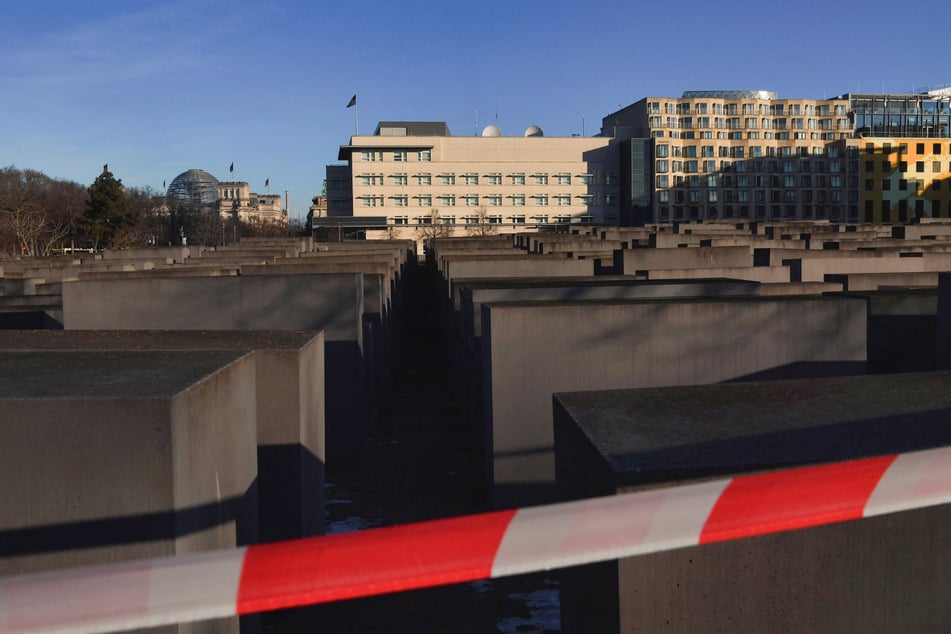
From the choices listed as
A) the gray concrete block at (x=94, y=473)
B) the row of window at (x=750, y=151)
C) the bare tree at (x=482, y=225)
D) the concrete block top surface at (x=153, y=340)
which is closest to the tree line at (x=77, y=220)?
the bare tree at (x=482, y=225)

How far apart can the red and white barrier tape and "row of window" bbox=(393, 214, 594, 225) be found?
10243cm

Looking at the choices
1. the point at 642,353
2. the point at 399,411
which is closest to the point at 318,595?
the point at 642,353

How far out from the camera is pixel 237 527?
580cm

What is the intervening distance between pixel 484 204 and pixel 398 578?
347 ft

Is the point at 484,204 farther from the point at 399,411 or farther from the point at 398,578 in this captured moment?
the point at 398,578

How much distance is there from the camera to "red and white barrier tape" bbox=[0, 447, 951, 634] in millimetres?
2006

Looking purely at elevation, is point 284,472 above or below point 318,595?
below

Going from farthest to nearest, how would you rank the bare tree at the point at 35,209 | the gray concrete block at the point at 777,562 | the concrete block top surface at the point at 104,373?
the bare tree at the point at 35,209 < the concrete block top surface at the point at 104,373 < the gray concrete block at the point at 777,562

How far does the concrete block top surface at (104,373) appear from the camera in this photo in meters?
4.40

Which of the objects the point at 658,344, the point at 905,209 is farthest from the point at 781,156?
the point at 658,344

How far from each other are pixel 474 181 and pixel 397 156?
8507 millimetres

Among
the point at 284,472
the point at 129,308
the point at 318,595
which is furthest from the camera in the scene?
the point at 129,308

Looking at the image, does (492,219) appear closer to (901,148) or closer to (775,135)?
(775,135)

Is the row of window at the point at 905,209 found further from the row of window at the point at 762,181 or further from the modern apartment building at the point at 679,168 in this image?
the row of window at the point at 762,181
